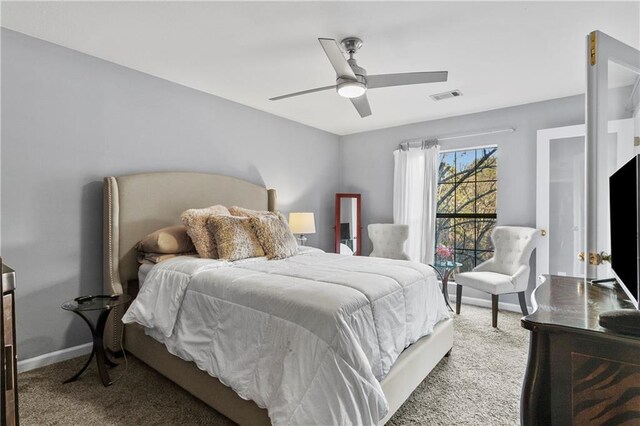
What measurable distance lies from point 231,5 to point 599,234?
2.50 m

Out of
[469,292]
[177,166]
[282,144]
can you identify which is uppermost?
[282,144]

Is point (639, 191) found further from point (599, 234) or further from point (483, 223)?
point (483, 223)

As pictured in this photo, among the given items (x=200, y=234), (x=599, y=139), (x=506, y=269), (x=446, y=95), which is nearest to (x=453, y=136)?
(x=446, y=95)

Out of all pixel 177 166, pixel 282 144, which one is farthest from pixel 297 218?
pixel 177 166

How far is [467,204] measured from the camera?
4723 millimetres

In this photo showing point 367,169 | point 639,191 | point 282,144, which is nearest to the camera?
point 639,191

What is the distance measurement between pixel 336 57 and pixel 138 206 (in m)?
2.12

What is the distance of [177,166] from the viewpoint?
3377 millimetres

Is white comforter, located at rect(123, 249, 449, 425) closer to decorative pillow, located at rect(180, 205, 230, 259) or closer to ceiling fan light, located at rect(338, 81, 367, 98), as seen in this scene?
decorative pillow, located at rect(180, 205, 230, 259)

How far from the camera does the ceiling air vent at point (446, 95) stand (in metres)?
3.59

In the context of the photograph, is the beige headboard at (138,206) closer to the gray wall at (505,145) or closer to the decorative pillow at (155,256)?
the decorative pillow at (155,256)

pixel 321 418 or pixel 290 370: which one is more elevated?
pixel 290 370

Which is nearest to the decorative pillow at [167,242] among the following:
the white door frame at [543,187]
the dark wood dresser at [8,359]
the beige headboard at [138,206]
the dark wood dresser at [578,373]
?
the beige headboard at [138,206]

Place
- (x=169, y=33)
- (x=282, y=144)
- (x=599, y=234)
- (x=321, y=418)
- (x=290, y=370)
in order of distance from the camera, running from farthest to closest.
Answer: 1. (x=282, y=144)
2. (x=169, y=33)
3. (x=599, y=234)
4. (x=290, y=370)
5. (x=321, y=418)
